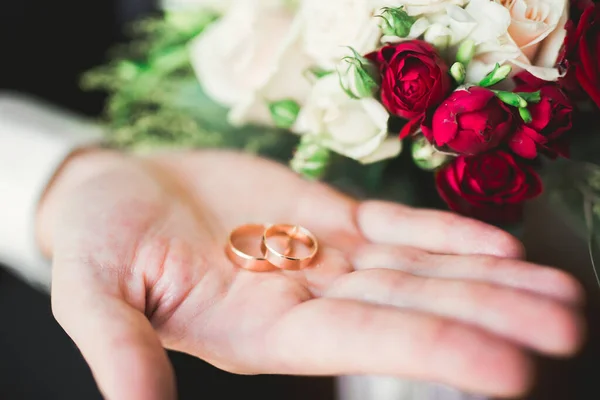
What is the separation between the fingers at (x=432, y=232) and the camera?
68cm

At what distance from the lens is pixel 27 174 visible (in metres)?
1.14

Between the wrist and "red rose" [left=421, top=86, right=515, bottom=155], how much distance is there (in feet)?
1.94

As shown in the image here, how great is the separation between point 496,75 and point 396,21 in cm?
13

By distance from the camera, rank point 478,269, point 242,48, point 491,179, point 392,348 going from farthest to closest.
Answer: point 242,48 → point 491,179 → point 478,269 → point 392,348

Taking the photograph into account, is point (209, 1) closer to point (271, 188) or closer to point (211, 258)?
point (271, 188)

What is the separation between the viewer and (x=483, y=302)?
1.77 ft

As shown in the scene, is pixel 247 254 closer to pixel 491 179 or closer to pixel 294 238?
pixel 294 238

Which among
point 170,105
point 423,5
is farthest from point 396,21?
point 170,105

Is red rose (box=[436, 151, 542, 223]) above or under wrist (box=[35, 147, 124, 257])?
above

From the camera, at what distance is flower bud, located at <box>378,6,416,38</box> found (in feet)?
2.25

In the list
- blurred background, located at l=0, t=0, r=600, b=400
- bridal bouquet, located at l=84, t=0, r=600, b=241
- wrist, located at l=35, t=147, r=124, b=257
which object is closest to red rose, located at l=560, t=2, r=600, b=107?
bridal bouquet, located at l=84, t=0, r=600, b=241

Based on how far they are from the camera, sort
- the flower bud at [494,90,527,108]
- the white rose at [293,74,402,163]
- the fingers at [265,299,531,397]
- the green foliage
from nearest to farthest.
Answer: the fingers at [265,299,531,397] < the flower bud at [494,90,527,108] < the white rose at [293,74,402,163] < the green foliage

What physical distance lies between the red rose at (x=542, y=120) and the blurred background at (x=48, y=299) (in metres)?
0.15

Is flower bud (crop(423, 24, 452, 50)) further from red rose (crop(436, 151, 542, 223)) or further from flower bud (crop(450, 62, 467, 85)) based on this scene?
red rose (crop(436, 151, 542, 223))
